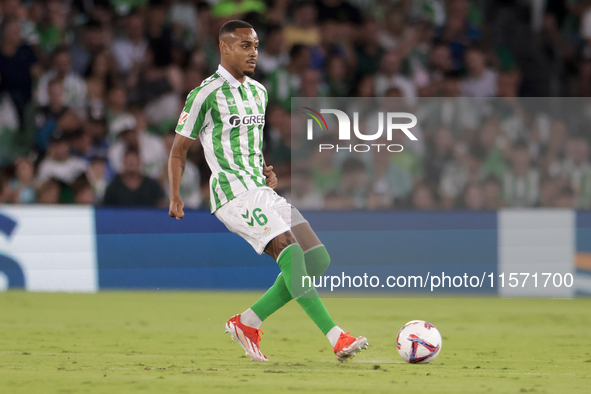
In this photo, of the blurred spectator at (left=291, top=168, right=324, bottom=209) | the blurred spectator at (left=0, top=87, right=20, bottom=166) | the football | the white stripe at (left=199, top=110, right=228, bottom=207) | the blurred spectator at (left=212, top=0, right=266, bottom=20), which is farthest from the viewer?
the blurred spectator at (left=212, top=0, right=266, bottom=20)

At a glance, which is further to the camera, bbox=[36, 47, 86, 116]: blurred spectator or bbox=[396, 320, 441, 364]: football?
bbox=[36, 47, 86, 116]: blurred spectator

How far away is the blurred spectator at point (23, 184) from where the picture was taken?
9.77m

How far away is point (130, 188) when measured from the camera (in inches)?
377

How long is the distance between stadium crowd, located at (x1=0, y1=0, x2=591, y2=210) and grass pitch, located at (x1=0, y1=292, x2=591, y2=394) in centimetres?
132

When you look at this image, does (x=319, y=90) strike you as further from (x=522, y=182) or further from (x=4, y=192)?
(x=4, y=192)

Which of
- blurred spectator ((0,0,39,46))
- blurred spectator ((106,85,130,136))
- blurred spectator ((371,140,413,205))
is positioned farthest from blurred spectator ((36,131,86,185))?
blurred spectator ((371,140,413,205))

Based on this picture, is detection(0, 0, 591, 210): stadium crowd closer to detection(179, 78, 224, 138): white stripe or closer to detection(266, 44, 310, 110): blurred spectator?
detection(266, 44, 310, 110): blurred spectator

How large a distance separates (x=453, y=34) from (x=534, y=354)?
769cm

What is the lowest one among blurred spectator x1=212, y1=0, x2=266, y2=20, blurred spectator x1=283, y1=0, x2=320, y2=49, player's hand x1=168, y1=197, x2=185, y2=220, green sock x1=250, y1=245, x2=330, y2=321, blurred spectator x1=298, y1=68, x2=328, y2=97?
green sock x1=250, y1=245, x2=330, y2=321

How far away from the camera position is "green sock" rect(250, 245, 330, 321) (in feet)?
17.5

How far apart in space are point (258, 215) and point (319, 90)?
231 inches

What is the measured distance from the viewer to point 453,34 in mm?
12484

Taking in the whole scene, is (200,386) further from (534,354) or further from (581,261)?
(581,261)

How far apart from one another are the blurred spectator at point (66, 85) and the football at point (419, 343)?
694 cm
